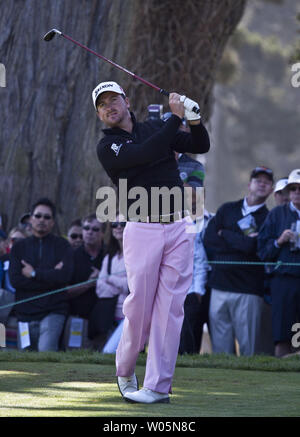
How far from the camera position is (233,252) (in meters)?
9.72

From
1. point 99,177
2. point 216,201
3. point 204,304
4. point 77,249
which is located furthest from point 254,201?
point 216,201

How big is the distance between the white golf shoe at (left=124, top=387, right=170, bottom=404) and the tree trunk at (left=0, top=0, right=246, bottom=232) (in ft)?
20.4

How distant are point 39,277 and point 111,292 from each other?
765mm

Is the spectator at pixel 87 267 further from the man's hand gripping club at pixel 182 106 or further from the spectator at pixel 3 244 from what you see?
the man's hand gripping club at pixel 182 106

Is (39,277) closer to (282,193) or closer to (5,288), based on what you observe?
(5,288)

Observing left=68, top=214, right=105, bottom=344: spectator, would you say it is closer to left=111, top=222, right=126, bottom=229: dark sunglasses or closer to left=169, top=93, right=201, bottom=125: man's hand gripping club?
left=111, top=222, right=126, bottom=229: dark sunglasses

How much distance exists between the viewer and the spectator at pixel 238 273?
31.7ft

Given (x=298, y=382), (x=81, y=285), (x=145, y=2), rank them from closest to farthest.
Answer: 1. (x=298, y=382)
2. (x=81, y=285)
3. (x=145, y=2)

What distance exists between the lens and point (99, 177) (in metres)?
12.0

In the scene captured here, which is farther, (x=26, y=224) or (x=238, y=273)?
(x=26, y=224)

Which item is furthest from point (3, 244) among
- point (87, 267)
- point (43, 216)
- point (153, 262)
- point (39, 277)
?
point (153, 262)

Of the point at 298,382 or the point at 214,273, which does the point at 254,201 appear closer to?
the point at 214,273

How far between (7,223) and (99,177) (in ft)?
4.16

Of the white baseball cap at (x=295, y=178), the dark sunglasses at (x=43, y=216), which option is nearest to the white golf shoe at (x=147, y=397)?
the white baseball cap at (x=295, y=178)
